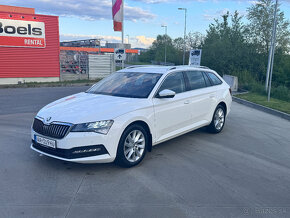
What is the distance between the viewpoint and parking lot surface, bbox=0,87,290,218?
3.39 metres

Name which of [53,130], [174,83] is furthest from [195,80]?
[53,130]

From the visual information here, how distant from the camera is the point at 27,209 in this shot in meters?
3.33

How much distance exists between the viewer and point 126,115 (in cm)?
439

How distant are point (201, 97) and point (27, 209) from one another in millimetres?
4178

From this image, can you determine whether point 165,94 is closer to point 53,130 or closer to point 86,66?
point 53,130

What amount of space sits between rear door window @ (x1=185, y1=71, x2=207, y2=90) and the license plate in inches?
124

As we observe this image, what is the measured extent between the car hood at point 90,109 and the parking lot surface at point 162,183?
34.8 inches

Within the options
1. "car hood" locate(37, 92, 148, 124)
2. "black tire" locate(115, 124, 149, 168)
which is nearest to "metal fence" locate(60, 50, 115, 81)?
"car hood" locate(37, 92, 148, 124)

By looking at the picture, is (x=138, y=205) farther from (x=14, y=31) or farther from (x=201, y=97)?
(x=14, y=31)

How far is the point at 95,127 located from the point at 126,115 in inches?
21.3

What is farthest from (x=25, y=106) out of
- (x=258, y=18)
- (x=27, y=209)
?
(x=258, y=18)

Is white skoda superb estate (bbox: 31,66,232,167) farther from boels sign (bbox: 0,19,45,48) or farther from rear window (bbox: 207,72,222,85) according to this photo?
boels sign (bbox: 0,19,45,48)

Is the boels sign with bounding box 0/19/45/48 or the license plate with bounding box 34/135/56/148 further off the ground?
the boels sign with bounding box 0/19/45/48

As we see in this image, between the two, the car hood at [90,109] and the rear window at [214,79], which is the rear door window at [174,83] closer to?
the car hood at [90,109]
